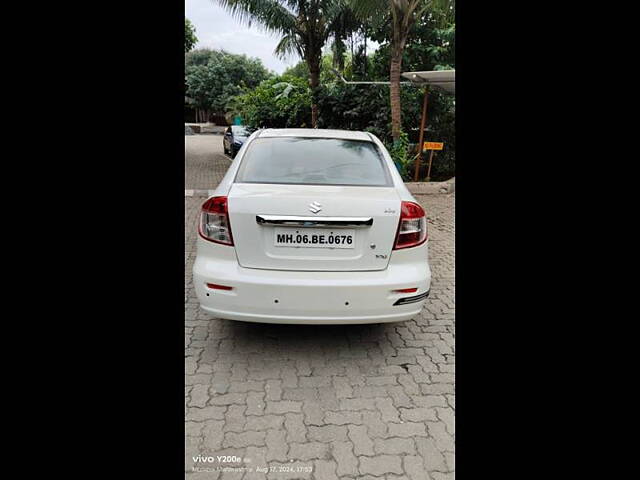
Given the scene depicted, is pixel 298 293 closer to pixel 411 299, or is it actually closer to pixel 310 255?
pixel 310 255

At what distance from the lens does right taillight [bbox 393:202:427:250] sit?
112 inches

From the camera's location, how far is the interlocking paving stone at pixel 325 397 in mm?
2186

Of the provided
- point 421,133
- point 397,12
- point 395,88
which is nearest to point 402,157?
point 421,133

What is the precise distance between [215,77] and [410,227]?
37299mm

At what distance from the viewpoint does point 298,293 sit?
267cm

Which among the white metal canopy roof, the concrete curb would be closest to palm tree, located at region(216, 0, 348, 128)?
the white metal canopy roof

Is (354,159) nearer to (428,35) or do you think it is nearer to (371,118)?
(371,118)

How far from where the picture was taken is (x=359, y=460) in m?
2.16

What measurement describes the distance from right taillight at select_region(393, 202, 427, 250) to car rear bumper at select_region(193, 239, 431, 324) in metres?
0.08

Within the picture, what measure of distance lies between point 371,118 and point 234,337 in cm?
1013

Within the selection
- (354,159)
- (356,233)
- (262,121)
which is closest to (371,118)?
(262,121)

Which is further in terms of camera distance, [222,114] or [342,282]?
[222,114]

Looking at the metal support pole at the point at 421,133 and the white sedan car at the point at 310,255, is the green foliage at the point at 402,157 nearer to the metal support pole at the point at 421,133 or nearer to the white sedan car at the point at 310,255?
the metal support pole at the point at 421,133

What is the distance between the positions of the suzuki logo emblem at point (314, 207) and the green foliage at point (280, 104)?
12.2 metres
